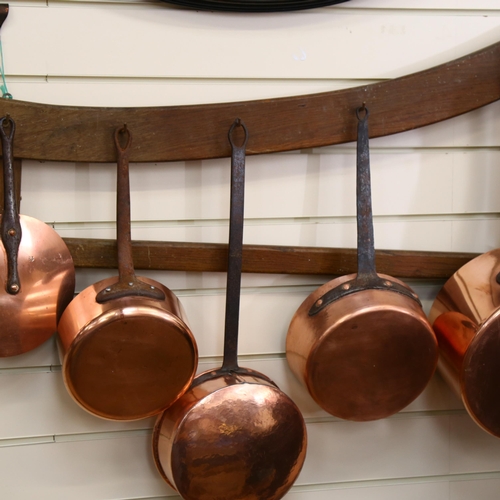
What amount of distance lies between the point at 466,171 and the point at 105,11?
2.09ft

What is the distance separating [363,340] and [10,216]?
56 cm

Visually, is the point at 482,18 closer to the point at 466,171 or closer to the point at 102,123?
the point at 466,171

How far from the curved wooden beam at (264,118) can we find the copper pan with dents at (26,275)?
0.07m

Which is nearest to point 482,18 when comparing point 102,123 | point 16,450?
point 102,123

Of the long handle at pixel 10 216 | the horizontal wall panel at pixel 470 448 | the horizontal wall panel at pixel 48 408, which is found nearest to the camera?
the long handle at pixel 10 216

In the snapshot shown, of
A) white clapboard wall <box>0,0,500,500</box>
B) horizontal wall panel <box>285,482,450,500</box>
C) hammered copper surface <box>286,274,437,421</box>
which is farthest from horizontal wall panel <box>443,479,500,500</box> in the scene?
hammered copper surface <box>286,274,437,421</box>

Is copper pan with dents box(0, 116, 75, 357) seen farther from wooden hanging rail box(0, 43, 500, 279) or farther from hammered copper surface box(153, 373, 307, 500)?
hammered copper surface box(153, 373, 307, 500)

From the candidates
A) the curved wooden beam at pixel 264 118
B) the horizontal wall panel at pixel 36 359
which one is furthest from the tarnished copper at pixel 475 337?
the horizontal wall panel at pixel 36 359

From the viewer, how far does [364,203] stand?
899 mm

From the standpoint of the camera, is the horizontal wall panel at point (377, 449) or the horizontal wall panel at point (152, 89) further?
the horizontal wall panel at point (377, 449)

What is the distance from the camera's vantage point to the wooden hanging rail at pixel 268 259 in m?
0.91

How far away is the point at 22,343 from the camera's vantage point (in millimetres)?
882

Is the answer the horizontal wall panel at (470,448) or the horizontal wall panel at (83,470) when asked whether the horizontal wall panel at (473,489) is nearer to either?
the horizontal wall panel at (470,448)

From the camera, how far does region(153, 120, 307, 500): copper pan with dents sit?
0.89 m
